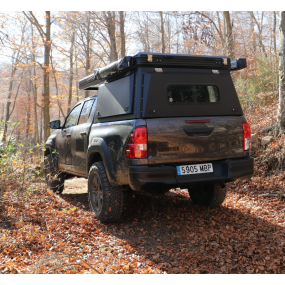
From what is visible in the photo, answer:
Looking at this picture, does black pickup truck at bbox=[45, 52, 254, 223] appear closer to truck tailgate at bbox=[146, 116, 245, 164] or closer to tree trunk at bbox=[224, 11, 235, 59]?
truck tailgate at bbox=[146, 116, 245, 164]

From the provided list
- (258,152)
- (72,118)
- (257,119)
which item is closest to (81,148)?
(72,118)

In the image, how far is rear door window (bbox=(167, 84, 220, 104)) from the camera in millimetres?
4362

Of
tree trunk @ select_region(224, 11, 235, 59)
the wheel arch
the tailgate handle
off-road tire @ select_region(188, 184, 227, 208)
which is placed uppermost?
tree trunk @ select_region(224, 11, 235, 59)

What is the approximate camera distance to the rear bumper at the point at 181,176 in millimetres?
4006

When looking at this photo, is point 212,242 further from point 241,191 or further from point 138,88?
point 241,191

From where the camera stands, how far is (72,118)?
666 centimetres

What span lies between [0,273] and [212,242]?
2.57m

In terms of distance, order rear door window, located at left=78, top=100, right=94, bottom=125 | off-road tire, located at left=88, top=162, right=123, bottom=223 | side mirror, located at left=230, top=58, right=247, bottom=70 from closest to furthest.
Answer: off-road tire, located at left=88, top=162, right=123, bottom=223 → side mirror, located at left=230, top=58, right=247, bottom=70 → rear door window, located at left=78, top=100, right=94, bottom=125

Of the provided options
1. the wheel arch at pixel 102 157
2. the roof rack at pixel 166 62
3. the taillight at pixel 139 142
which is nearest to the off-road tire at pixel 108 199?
the wheel arch at pixel 102 157

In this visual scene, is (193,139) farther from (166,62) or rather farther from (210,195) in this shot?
(210,195)

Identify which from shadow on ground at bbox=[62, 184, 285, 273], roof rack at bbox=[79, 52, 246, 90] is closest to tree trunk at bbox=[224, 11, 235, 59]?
roof rack at bbox=[79, 52, 246, 90]

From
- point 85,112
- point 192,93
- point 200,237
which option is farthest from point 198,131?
point 85,112

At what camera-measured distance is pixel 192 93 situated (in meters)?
4.48

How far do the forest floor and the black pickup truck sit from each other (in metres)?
0.60
